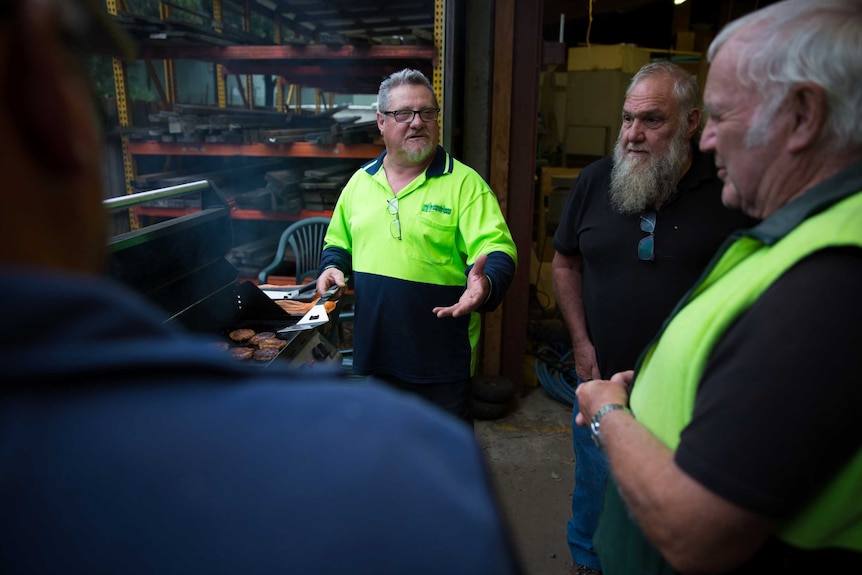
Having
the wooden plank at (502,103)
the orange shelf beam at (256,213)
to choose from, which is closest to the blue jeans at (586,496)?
the wooden plank at (502,103)

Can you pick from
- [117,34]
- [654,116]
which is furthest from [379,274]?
[117,34]

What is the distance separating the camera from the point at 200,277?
95.2 inches

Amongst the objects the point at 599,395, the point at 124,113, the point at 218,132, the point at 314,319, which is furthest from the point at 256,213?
the point at 599,395

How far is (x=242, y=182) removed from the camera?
5.35m

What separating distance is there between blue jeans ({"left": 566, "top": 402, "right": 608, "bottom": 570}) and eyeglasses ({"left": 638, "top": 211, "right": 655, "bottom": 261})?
26.9 inches

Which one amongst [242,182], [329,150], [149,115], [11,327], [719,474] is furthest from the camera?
[242,182]

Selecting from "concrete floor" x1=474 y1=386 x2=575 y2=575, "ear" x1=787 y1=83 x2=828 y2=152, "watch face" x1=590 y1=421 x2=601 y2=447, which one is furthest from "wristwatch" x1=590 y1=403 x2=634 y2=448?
"concrete floor" x1=474 y1=386 x2=575 y2=575

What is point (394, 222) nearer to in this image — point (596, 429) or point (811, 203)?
point (596, 429)

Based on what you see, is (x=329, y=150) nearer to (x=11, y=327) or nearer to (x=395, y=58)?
(x=395, y=58)

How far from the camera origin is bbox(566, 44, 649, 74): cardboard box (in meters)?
5.07

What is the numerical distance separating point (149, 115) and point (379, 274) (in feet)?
10.6

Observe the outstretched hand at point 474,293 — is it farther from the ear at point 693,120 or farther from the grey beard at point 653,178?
the ear at point 693,120

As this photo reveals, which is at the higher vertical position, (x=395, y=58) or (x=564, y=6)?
(x=564, y=6)

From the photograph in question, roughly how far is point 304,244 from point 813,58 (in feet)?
13.1
